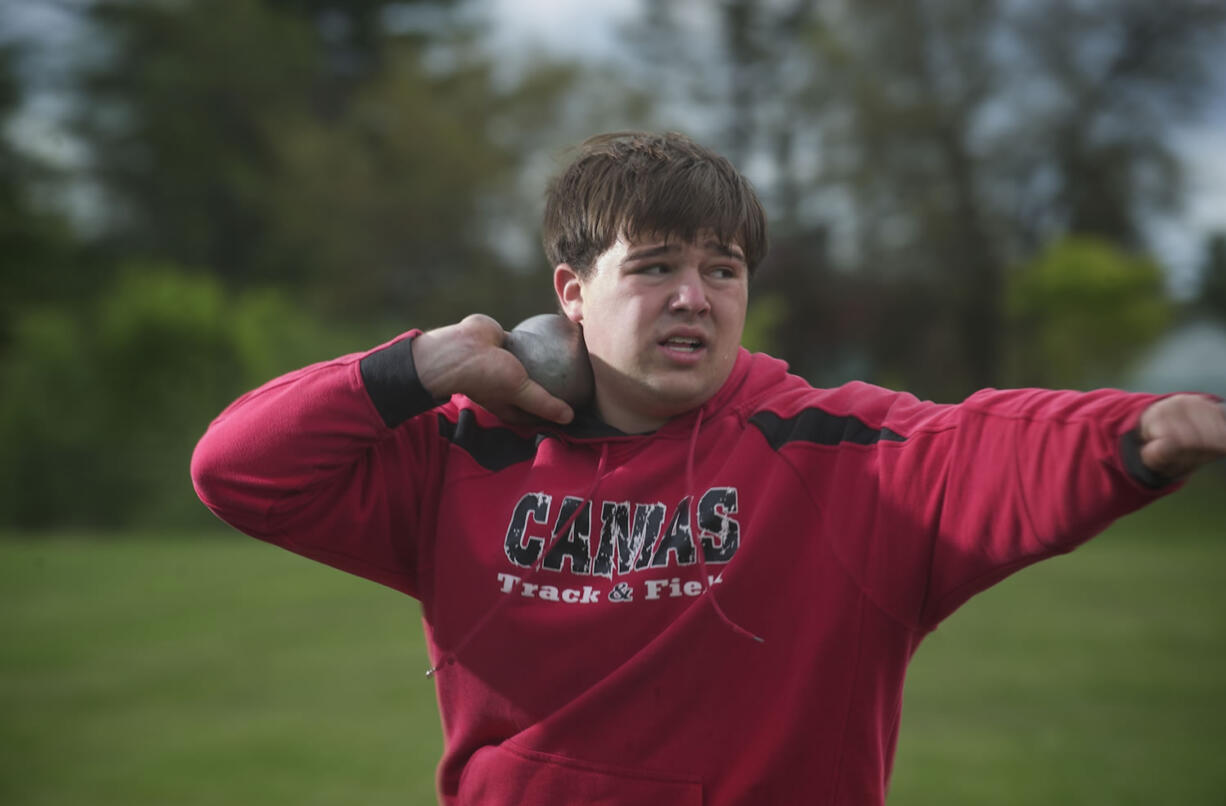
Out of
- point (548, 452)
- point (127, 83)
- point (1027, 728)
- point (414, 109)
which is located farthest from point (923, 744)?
point (127, 83)

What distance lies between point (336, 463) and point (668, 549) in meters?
0.80

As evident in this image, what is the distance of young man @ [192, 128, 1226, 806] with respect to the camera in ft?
8.13

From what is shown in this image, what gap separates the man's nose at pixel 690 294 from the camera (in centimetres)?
263

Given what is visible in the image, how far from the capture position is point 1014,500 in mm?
2223

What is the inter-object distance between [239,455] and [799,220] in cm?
3044

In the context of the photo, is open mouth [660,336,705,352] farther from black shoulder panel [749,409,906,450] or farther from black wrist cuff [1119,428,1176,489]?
black wrist cuff [1119,428,1176,489]

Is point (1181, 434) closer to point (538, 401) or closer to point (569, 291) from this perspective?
point (538, 401)

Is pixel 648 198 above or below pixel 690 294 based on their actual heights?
above

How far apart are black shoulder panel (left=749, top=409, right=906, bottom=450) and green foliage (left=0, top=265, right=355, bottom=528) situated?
66.7 ft

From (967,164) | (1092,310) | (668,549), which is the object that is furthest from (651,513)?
(967,164)

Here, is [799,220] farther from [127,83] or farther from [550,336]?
[550,336]

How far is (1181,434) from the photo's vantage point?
6.26ft

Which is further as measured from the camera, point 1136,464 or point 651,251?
point 651,251

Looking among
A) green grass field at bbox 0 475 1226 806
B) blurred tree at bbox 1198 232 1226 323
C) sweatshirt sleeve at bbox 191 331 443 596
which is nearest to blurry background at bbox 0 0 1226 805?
blurred tree at bbox 1198 232 1226 323
